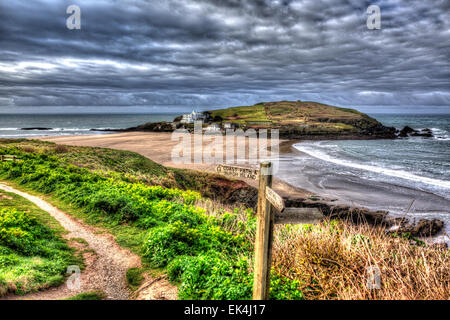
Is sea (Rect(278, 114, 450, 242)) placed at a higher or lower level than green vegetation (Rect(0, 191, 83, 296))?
lower

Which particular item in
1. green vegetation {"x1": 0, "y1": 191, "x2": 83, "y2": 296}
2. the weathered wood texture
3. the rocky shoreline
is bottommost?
the rocky shoreline

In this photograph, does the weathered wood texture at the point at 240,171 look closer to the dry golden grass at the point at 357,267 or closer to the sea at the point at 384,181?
the dry golden grass at the point at 357,267

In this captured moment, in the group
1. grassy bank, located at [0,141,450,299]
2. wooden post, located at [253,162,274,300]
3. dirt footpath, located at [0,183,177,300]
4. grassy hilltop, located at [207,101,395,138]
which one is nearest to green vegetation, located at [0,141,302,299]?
grassy bank, located at [0,141,450,299]

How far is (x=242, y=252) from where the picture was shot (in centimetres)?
664

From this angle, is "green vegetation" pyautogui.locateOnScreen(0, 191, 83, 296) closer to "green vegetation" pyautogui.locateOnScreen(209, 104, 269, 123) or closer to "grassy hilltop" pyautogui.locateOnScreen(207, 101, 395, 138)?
"grassy hilltop" pyautogui.locateOnScreen(207, 101, 395, 138)

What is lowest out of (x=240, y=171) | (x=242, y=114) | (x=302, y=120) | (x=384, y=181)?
(x=384, y=181)

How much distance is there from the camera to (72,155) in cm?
2094

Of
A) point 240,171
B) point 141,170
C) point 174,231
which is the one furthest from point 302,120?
point 240,171

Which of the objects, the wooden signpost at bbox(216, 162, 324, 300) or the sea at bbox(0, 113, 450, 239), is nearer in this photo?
the wooden signpost at bbox(216, 162, 324, 300)

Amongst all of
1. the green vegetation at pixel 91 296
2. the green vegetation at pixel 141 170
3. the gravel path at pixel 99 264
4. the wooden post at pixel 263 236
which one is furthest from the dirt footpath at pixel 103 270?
the green vegetation at pixel 141 170

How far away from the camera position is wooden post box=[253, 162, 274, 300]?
3.65m

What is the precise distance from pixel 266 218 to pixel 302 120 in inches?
3538

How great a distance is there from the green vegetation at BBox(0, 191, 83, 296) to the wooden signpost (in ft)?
13.3

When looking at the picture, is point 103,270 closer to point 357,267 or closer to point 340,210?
point 357,267
